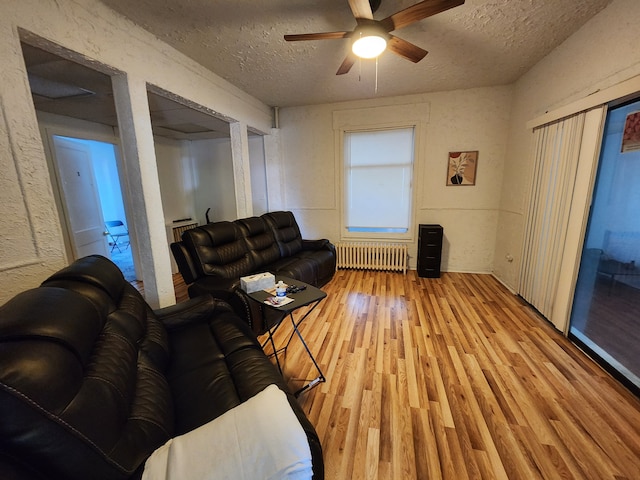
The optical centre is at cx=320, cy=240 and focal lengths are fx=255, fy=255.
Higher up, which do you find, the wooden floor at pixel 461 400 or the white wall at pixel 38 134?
the white wall at pixel 38 134

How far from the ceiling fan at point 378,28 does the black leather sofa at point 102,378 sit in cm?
211

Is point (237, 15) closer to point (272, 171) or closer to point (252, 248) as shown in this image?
point (252, 248)

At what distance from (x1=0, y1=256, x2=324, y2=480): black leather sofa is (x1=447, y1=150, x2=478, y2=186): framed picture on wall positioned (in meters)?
3.67

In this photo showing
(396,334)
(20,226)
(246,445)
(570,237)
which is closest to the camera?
(246,445)

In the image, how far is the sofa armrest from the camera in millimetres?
1786

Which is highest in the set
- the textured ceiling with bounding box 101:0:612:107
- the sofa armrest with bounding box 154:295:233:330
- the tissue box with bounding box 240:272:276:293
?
the textured ceiling with bounding box 101:0:612:107

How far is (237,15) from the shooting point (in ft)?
6.52

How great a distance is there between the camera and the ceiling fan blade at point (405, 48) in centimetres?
200

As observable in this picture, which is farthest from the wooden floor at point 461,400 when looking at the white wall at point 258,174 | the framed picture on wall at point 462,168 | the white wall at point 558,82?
the white wall at point 258,174

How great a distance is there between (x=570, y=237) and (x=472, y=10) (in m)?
2.07

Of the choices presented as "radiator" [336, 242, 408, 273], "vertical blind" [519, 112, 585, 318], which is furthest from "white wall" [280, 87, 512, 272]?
"vertical blind" [519, 112, 585, 318]

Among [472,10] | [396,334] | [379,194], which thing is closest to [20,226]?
[396,334]

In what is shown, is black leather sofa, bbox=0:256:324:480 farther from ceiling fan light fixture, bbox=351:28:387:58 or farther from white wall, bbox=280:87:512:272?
white wall, bbox=280:87:512:272

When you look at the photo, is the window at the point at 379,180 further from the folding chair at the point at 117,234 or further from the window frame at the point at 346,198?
the folding chair at the point at 117,234
